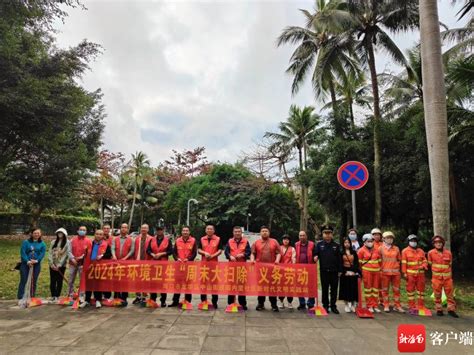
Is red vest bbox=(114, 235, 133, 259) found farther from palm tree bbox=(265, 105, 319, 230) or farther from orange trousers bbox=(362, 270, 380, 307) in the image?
palm tree bbox=(265, 105, 319, 230)

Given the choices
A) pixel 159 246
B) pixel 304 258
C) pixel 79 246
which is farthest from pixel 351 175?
pixel 79 246

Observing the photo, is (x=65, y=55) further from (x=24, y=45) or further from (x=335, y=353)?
(x=335, y=353)

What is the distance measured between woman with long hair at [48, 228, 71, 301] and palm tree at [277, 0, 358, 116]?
12.7 metres

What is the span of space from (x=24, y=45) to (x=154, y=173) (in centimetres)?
3216

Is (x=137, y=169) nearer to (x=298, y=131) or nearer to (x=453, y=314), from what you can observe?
(x=298, y=131)

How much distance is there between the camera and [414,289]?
7.07m

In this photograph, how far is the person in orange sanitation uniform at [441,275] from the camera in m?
6.81

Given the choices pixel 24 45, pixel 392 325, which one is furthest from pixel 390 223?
pixel 24 45

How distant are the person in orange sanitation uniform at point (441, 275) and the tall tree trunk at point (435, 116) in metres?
0.68

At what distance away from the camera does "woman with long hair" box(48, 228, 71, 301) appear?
7391 mm

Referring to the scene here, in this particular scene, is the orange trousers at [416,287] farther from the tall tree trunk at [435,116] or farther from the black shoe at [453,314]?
the tall tree trunk at [435,116]

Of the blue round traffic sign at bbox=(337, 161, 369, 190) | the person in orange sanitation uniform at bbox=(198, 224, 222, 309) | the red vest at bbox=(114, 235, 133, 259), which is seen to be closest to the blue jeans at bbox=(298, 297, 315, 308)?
the person in orange sanitation uniform at bbox=(198, 224, 222, 309)

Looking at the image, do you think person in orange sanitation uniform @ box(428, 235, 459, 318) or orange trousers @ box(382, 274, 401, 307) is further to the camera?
orange trousers @ box(382, 274, 401, 307)

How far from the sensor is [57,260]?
24.3 ft
